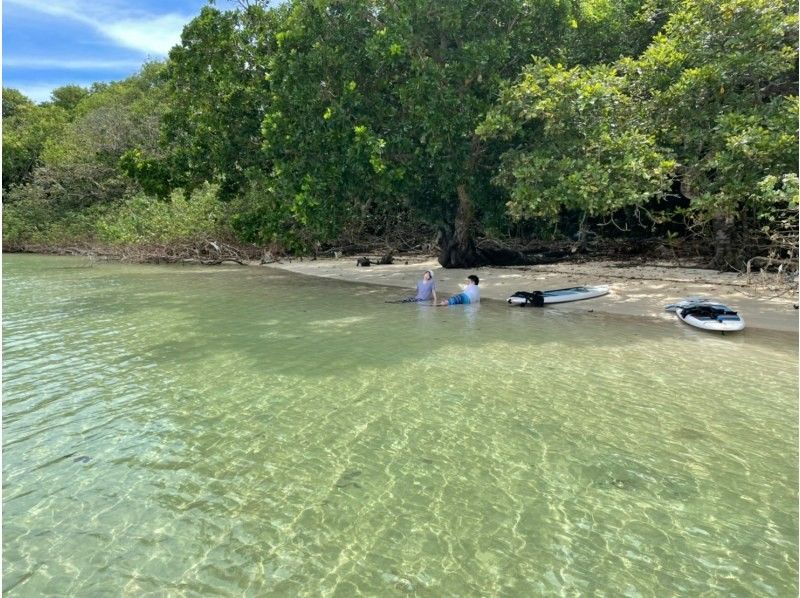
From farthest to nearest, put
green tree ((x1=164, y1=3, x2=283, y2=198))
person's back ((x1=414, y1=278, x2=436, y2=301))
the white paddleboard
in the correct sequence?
green tree ((x1=164, y1=3, x2=283, y2=198))
person's back ((x1=414, y1=278, x2=436, y2=301))
the white paddleboard

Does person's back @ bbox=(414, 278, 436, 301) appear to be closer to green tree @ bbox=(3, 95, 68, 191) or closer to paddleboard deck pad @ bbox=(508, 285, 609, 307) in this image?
paddleboard deck pad @ bbox=(508, 285, 609, 307)

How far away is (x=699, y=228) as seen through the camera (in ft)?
67.8

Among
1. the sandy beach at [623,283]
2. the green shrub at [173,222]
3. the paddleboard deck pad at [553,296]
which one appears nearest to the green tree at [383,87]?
the sandy beach at [623,283]

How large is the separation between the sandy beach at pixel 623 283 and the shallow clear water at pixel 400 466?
3041 millimetres

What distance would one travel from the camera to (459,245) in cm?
2261

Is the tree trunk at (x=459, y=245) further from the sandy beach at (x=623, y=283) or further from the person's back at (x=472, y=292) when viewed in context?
the person's back at (x=472, y=292)

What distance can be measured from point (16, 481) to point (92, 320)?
9246 millimetres

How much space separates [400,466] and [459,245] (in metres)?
17.6

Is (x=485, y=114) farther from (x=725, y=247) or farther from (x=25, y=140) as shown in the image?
(x=25, y=140)

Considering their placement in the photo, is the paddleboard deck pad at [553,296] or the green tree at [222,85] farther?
the green tree at [222,85]

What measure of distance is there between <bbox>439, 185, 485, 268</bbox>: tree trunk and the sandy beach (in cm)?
49

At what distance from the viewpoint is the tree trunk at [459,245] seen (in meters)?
22.2

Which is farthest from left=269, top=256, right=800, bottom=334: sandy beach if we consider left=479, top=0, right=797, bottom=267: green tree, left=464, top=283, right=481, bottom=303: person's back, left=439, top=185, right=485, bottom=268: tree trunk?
left=479, top=0, right=797, bottom=267: green tree

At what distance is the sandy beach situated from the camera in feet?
44.8
